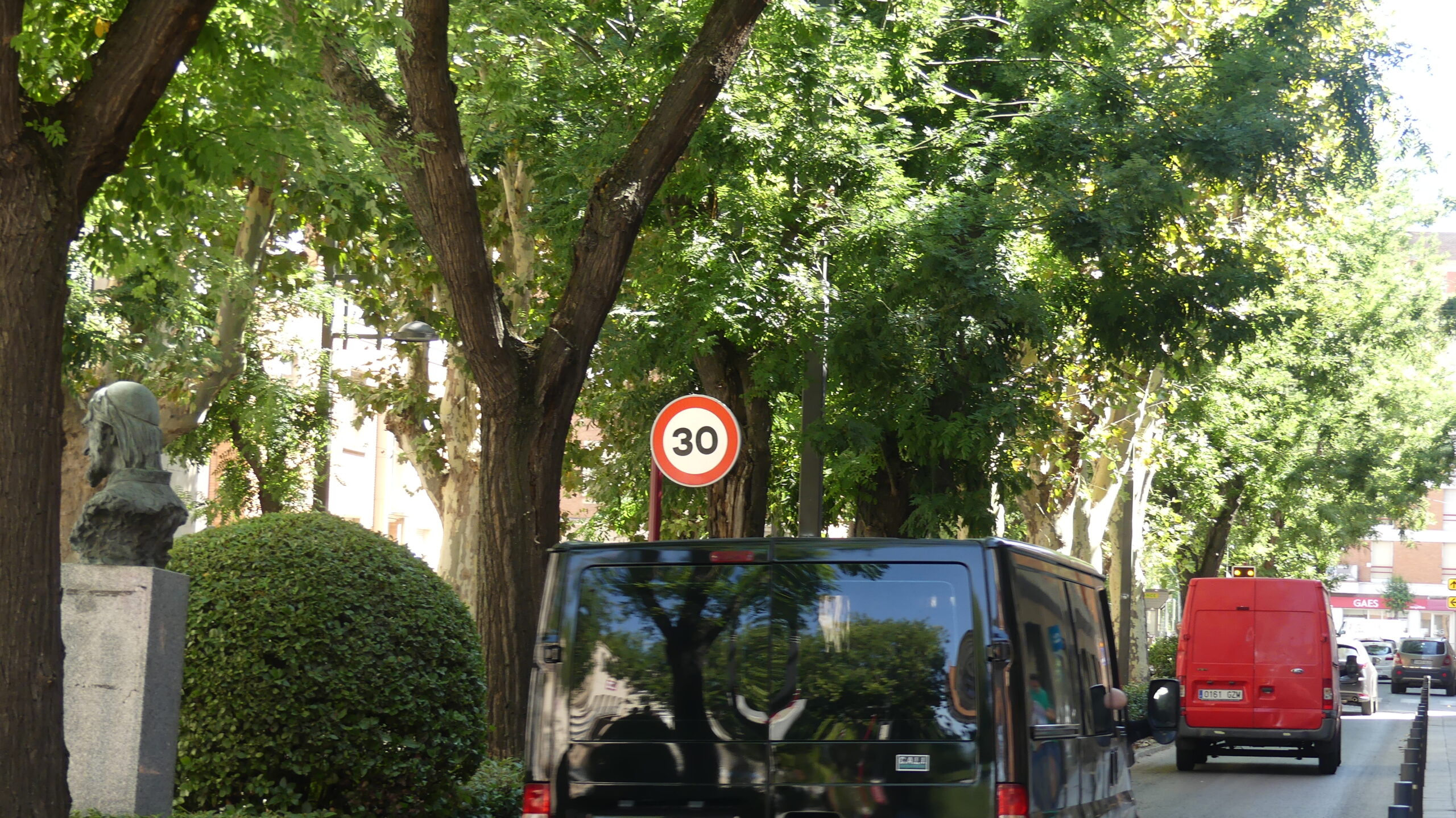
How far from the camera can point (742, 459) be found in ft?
53.9

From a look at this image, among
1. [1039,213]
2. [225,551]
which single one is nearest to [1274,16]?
[1039,213]

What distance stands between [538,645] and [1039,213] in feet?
32.8

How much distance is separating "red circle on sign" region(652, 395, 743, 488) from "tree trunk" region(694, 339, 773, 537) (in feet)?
18.6

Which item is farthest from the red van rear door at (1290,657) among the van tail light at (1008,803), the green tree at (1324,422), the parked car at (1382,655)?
the parked car at (1382,655)

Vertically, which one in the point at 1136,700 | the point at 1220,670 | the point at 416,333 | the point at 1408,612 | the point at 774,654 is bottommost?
the point at 1136,700

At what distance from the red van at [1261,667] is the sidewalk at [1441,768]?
4.59 feet

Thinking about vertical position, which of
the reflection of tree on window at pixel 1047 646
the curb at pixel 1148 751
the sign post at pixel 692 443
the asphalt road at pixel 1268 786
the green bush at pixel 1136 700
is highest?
the sign post at pixel 692 443

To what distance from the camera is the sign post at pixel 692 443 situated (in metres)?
10.2

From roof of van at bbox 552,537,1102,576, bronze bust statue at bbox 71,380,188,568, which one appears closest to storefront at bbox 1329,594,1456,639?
bronze bust statue at bbox 71,380,188,568

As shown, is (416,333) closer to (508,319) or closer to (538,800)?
(508,319)

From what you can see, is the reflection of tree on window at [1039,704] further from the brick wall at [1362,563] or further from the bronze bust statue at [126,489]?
the brick wall at [1362,563]

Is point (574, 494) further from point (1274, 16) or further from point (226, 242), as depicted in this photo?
point (1274, 16)

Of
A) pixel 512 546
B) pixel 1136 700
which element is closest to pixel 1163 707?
pixel 512 546

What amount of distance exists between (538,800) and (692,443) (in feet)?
15.9
